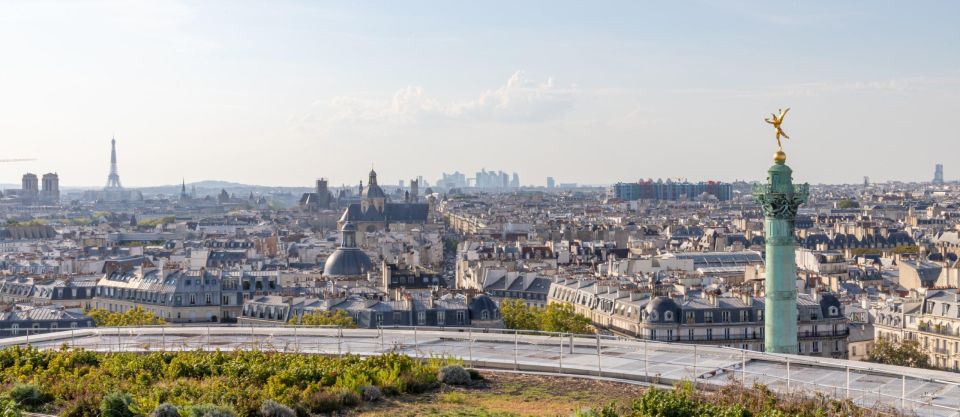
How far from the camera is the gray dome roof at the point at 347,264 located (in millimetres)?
79562

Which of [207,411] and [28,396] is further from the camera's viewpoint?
[28,396]

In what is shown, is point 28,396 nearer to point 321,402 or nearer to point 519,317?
point 321,402

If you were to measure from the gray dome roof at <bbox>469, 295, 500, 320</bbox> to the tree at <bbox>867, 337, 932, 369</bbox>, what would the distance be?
49.4ft

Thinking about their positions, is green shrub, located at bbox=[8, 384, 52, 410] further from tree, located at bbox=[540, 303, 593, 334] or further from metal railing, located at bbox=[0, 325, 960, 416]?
tree, located at bbox=[540, 303, 593, 334]

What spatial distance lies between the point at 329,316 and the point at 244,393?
30.6 metres

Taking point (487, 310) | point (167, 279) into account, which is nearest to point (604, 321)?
point (487, 310)

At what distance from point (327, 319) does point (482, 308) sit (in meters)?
7.18

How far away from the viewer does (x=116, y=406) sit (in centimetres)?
1844

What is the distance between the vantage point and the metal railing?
19.3 m

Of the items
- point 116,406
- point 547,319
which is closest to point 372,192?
point 547,319

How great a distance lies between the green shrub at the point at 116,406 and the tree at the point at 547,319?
106 ft

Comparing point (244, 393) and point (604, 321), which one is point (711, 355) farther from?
point (604, 321)

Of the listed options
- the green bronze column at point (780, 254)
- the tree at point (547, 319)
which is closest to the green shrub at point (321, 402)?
the green bronze column at point (780, 254)

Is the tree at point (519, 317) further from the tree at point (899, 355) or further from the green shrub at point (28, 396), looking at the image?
the green shrub at point (28, 396)
